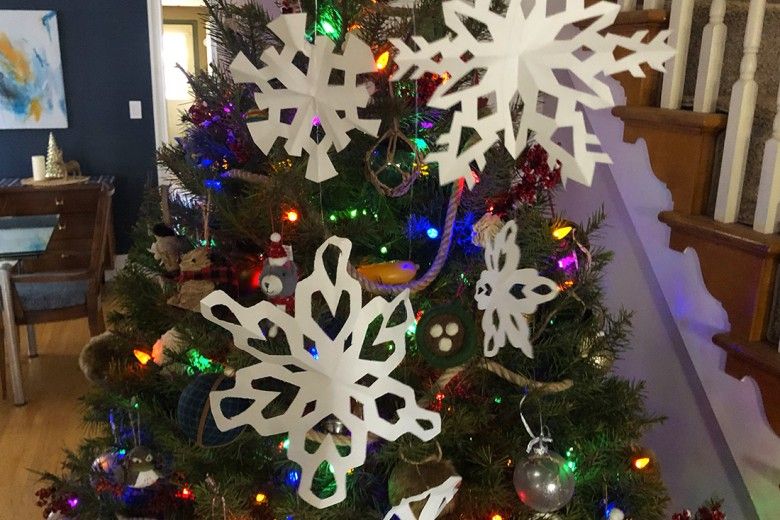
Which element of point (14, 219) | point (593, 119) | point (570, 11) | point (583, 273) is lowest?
point (14, 219)

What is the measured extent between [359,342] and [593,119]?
3.15 ft

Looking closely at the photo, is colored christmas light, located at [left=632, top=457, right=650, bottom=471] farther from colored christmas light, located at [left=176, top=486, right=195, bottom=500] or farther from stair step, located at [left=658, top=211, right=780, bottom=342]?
colored christmas light, located at [left=176, top=486, right=195, bottom=500]

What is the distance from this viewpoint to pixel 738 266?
1.02 meters

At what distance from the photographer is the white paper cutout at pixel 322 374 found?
60cm

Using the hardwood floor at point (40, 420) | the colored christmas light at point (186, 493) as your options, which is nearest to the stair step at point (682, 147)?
the colored christmas light at point (186, 493)

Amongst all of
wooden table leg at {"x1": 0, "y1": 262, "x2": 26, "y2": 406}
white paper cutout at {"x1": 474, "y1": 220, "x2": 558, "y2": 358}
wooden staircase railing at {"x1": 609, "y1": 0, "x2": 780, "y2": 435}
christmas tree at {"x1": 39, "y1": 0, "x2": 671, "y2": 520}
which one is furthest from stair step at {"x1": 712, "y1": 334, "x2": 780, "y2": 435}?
wooden table leg at {"x1": 0, "y1": 262, "x2": 26, "y2": 406}

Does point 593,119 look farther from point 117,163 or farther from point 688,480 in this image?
point 117,163

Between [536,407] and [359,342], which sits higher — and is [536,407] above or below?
below

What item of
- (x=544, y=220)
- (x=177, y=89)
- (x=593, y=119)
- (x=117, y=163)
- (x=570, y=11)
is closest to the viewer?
(x=570, y=11)

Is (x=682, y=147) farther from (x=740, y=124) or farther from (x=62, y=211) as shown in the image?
(x=62, y=211)

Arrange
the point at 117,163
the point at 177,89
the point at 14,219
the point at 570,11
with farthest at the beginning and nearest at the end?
the point at 177,89, the point at 117,163, the point at 14,219, the point at 570,11

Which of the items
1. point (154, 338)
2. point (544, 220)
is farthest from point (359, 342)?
point (154, 338)

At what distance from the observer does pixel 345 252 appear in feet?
1.89

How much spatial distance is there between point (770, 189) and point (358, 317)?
0.71 m
